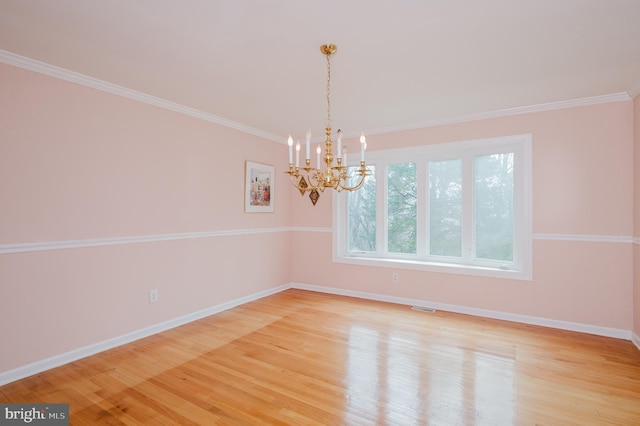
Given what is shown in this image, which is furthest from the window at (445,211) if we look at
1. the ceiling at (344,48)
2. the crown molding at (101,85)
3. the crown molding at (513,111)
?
the crown molding at (101,85)

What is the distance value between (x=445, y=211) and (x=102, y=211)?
4029 millimetres

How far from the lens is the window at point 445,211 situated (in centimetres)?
384

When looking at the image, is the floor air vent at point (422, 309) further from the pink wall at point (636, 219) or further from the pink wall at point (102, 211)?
the pink wall at point (102, 211)

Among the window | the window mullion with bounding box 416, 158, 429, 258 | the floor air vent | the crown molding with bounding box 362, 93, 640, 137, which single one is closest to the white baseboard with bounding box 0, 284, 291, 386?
the window

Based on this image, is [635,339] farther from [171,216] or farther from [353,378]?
[171,216]

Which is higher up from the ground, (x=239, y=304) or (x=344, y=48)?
(x=344, y=48)

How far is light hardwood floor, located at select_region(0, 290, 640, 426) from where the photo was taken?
205 centimetres

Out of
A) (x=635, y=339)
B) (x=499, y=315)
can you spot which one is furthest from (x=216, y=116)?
(x=635, y=339)

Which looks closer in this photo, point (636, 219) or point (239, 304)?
point (636, 219)

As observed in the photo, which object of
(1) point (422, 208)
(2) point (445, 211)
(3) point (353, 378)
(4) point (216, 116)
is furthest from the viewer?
(1) point (422, 208)

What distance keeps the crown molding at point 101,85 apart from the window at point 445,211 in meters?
2.26

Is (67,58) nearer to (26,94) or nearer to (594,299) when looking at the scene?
(26,94)

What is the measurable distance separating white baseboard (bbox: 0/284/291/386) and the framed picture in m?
1.35

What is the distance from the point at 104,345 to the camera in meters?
2.96
